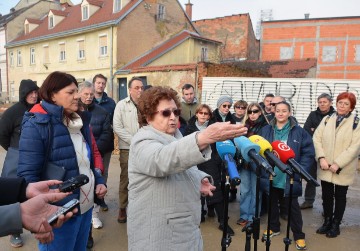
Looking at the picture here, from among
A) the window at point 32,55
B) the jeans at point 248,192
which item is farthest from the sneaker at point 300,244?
the window at point 32,55

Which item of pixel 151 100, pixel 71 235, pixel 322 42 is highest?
pixel 322 42

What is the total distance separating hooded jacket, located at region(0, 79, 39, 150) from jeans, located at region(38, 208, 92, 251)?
1589 mm

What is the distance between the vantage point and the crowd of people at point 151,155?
5.92 feet

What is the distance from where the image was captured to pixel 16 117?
11.9 ft

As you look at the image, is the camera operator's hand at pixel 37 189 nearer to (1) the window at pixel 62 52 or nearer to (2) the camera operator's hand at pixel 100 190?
(2) the camera operator's hand at pixel 100 190

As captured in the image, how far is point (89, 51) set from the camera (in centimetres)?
2272

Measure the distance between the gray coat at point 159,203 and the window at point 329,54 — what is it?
32996mm

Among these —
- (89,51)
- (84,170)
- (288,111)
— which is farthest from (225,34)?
(84,170)

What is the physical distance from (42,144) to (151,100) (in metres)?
0.91

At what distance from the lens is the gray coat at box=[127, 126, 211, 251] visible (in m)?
1.91

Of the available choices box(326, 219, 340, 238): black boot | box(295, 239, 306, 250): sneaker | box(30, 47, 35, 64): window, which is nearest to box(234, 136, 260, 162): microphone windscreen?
box(295, 239, 306, 250): sneaker

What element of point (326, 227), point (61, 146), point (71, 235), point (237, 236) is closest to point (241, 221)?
point (237, 236)

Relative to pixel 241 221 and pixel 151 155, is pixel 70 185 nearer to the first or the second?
pixel 151 155

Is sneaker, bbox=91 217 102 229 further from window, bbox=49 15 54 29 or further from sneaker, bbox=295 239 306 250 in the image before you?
window, bbox=49 15 54 29
